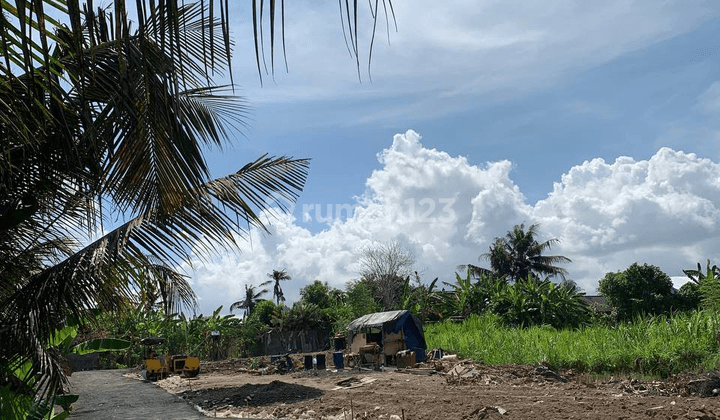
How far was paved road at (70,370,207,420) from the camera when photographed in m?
13.2

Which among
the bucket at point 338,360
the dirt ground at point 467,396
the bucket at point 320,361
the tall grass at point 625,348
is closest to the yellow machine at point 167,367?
the dirt ground at point 467,396

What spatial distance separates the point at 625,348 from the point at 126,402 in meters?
11.3

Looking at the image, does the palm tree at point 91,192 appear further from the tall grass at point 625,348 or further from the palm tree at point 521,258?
the palm tree at point 521,258

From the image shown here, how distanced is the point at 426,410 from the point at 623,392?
12.5ft

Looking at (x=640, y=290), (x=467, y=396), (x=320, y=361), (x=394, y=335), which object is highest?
(x=640, y=290)

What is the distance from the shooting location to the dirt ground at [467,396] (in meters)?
10.1

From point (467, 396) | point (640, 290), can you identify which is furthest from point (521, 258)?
point (467, 396)

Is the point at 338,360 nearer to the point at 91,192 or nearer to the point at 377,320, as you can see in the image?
the point at 377,320

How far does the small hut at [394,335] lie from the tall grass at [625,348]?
1.84 m

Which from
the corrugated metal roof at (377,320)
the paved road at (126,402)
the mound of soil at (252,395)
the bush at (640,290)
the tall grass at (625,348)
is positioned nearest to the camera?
the paved road at (126,402)

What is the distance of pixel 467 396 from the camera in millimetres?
11836

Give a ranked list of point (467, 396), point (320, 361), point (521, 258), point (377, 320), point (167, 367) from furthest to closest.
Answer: point (521, 258) → point (377, 320) → point (167, 367) → point (320, 361) → point (467, 396)

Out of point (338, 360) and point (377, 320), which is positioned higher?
point (377, 320)

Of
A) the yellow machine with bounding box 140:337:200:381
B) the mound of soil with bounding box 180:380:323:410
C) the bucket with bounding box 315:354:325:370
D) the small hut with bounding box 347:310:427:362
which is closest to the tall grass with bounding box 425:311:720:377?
the small hut with bounding box 347:310:427:362
